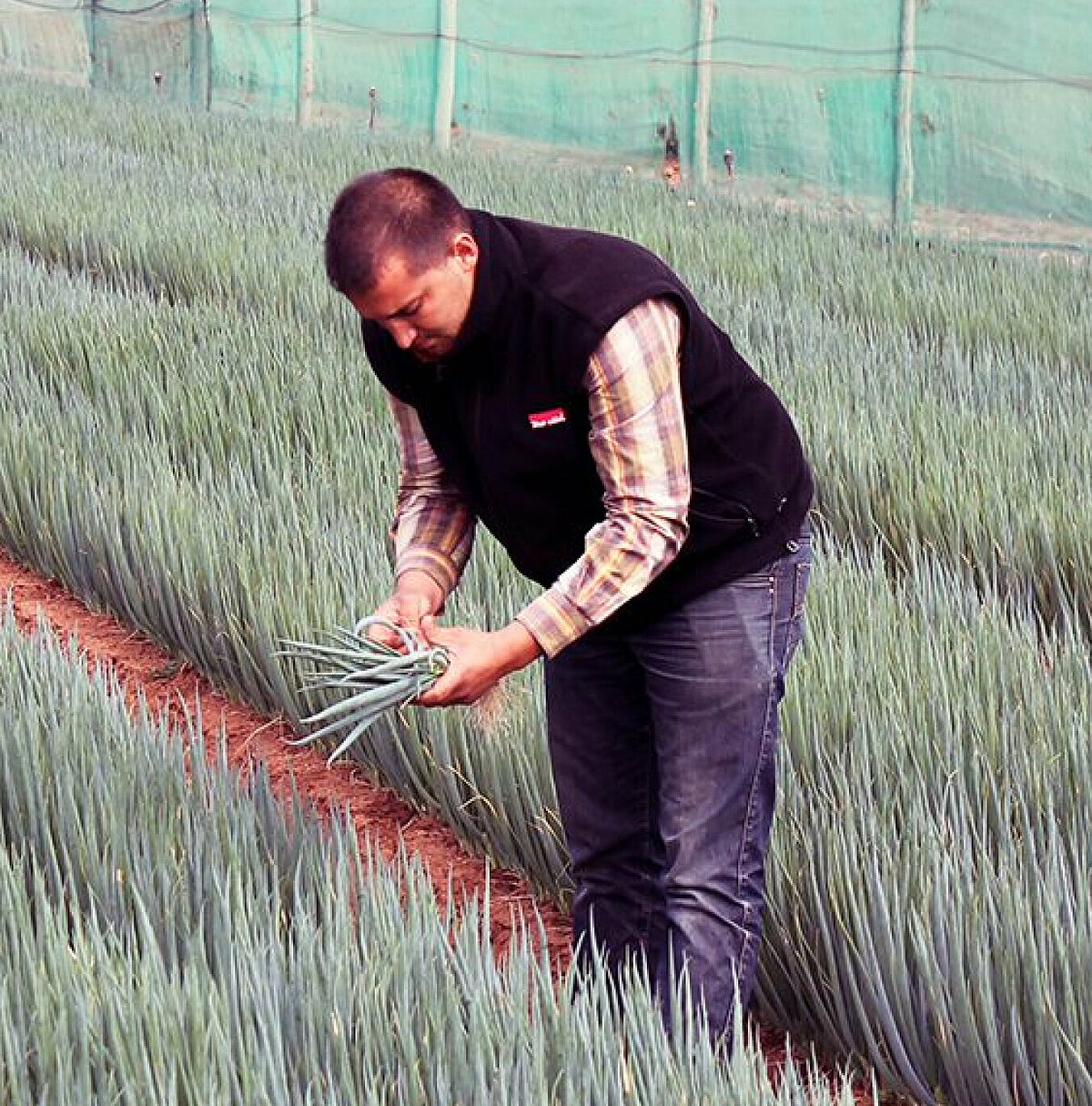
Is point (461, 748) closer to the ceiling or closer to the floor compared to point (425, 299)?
closer to the floor

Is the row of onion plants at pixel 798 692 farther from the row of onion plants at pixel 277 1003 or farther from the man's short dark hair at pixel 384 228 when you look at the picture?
the man's short dark hair at pixel 384 228

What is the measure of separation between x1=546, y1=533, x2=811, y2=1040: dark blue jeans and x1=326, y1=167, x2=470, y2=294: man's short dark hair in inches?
21.7

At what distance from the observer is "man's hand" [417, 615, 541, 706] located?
200 centimetres

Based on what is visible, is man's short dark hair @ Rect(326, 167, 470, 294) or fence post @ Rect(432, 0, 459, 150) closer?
man's short dark hair @ Rect(326, 167, 470, 294)

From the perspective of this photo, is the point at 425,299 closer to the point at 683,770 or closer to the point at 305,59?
the point at 683,770

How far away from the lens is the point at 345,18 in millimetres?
14352

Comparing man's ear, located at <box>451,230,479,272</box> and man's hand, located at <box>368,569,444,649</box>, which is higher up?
man's ear, located at <box>451,230,479,272</box>

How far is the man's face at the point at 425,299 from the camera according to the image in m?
1.88

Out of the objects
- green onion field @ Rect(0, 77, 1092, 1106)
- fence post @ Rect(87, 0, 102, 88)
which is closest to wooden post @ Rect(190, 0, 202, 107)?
fence post @ Rect(87, 0, 102, 88)

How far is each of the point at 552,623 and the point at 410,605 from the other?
277 millimetres

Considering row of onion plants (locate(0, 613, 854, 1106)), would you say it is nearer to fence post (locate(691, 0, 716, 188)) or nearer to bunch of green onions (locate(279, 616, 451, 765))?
bunch of green onions (locate(279, 616, 451, 765))

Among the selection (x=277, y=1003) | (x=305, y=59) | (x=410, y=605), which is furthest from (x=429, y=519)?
(x=305, y=59)

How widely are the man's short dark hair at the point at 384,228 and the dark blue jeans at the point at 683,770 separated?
551mm

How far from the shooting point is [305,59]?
14641 millimetres
